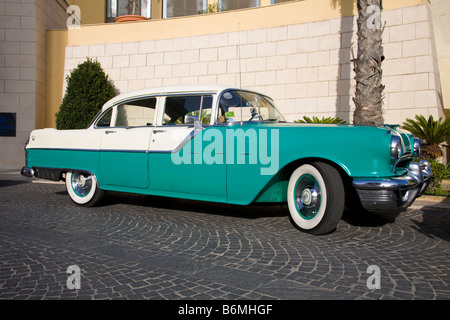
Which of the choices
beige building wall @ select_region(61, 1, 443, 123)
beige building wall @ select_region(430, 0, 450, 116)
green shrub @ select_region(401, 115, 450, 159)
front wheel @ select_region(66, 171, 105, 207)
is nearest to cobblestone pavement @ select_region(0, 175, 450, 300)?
front wheel @ select_region(66, 171, 105, 207)

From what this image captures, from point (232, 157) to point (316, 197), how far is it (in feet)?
3.33

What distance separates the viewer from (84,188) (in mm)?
5742

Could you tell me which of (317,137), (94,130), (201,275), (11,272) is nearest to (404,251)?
(317,137)

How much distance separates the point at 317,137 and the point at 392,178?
0.82m

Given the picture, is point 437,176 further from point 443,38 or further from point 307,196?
point 443,38

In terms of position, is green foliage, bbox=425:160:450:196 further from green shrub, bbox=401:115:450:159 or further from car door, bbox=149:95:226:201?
car door, bbox=149:95:226:201

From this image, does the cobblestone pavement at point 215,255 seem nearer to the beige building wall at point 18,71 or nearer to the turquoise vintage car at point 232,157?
the turquoise vintage car at point 232,157

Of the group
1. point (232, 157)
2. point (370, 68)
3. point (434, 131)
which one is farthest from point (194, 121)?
point (434, 131)

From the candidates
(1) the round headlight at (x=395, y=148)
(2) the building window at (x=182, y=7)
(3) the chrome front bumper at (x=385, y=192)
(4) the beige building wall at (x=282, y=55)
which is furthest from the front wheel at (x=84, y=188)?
(2) the building window at (x=182, y=7)

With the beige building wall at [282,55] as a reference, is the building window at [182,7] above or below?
above

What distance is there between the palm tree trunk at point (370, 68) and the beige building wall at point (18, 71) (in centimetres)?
1047

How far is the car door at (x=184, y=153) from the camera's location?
174 inches

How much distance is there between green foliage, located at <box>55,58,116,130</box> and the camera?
37.5ft
